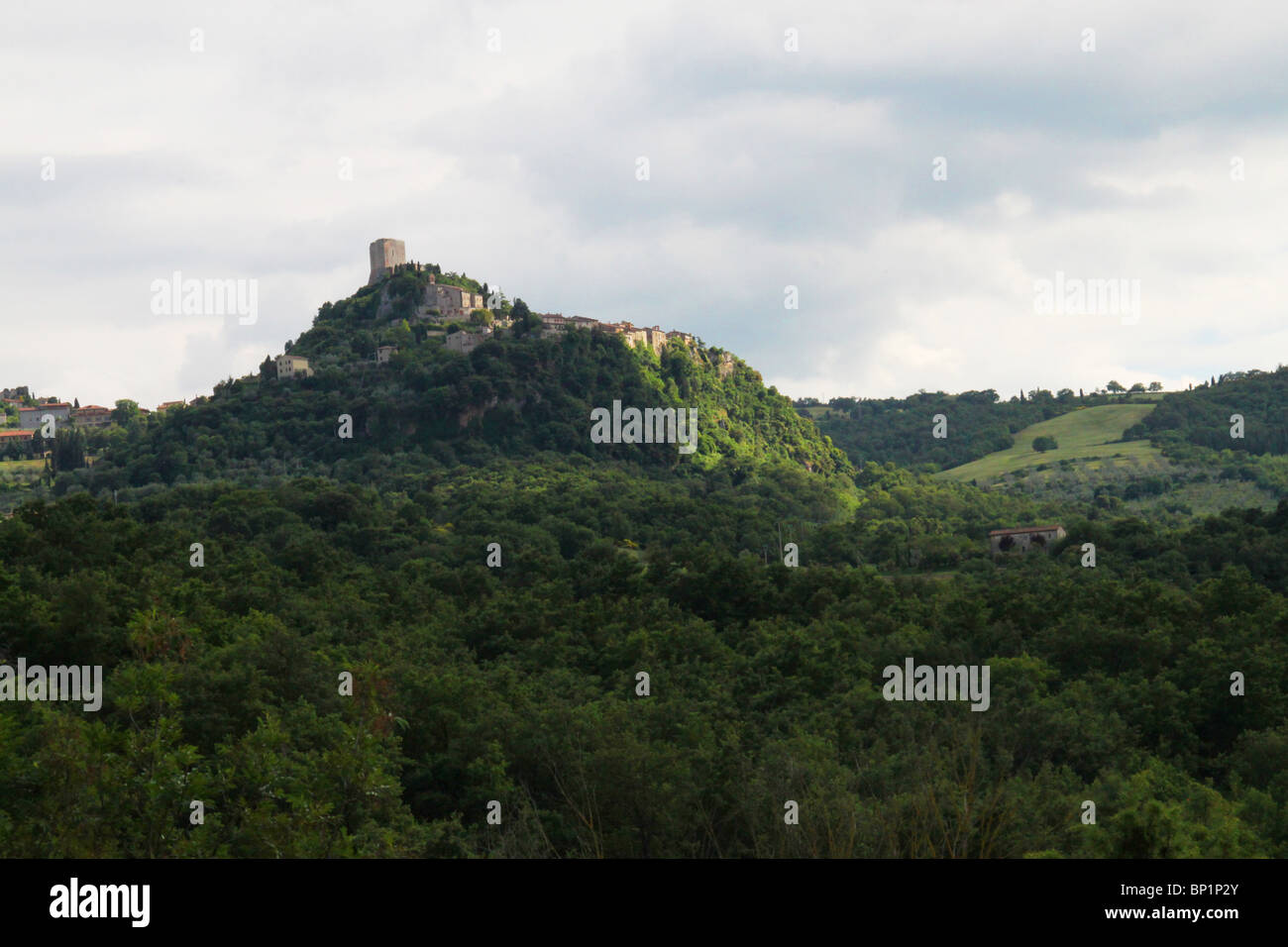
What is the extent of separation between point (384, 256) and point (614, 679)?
11591cm

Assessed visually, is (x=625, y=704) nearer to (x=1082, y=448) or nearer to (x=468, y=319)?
(x=468, y=319)

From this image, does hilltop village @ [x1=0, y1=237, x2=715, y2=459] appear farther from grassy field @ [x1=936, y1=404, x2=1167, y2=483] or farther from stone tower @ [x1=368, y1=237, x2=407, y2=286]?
grassy field @ [x1=936, y1=404, x2=1167, y2=483]

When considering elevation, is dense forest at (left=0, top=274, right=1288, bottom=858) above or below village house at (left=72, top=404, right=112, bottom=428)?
below

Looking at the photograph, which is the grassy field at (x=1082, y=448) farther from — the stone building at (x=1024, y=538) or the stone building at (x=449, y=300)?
the stone building at (x=449, y=300)

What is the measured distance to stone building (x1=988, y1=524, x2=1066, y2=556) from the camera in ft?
253

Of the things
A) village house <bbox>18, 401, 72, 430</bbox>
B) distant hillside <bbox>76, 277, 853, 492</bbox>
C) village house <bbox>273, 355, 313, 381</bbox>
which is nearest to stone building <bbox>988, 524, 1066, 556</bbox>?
distant hillside <bbox>76, 277, 853, 492</bbox>

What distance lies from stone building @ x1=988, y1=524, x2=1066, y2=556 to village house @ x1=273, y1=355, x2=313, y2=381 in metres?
70.6

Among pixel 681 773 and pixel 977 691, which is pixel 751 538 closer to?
pixel 977 691

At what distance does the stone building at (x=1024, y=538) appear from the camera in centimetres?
7725

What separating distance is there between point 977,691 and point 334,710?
18891mm

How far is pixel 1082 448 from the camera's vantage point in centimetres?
15088

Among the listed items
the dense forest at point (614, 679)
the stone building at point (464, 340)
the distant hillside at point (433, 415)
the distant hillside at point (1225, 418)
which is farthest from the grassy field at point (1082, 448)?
the stone building at point (464, 340)

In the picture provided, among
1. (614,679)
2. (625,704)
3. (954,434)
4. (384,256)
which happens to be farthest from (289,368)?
(954,434)
